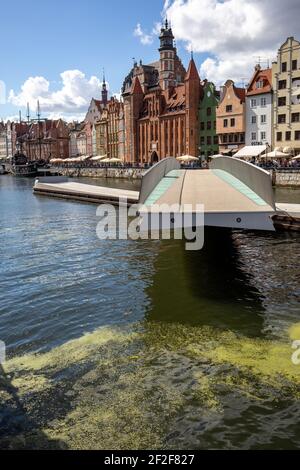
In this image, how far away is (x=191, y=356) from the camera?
12258 millimetres

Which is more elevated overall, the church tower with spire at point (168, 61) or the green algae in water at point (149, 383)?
the church tower with spire at point (168, 61)

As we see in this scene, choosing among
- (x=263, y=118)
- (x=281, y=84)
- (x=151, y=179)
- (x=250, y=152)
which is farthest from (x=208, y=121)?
(x=151, y=179)

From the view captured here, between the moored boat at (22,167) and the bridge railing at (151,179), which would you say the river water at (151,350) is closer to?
the bridge railing at (151,179)

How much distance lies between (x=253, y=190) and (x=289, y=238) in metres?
6.23

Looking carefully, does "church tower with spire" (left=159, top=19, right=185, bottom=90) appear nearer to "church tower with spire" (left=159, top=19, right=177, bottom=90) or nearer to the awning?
"church tower with spire" (left=159, top=19, right=177, bottom=90)

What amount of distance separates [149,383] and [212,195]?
12.4 meters

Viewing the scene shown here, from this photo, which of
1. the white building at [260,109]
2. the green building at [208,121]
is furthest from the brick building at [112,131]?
the white building at [260,109]

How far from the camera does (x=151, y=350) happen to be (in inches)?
502

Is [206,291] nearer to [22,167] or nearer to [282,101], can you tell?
[282,101]

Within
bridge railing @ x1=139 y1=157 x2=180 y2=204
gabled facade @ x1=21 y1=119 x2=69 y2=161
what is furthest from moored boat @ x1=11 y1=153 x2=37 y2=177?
bridge railing @ x1=139 y1=157 x2=180 y2=204

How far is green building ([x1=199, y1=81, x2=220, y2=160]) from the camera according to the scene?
9494 centimetres

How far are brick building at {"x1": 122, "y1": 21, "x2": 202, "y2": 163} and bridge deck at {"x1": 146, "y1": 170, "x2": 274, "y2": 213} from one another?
239 feet

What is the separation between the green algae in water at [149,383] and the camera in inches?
356

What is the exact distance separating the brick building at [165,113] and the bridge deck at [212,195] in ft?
239
